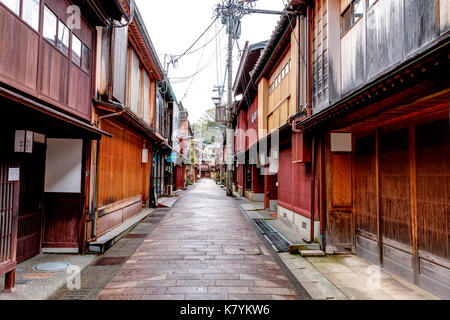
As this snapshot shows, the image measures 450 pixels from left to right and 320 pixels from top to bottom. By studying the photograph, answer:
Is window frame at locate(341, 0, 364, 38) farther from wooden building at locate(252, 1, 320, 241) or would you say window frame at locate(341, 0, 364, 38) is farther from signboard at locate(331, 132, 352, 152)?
signboard at locate(331, 132, 352, 152)

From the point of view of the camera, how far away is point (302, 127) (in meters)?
8.48

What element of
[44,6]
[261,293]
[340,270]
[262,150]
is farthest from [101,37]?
[262,150]

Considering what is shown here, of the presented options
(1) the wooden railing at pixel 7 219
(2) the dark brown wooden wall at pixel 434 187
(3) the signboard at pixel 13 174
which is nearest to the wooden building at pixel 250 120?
(2) the dark brown wooden wall at pixel 434 187

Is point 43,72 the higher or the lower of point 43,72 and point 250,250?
the higher

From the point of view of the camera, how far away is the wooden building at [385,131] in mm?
4633

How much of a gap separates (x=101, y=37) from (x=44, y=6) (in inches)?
114

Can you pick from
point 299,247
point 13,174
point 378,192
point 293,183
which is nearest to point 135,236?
point 13,174

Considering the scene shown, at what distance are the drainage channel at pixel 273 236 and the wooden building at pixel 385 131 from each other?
1.43 m

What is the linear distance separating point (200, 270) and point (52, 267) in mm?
3610

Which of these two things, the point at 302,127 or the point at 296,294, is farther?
the point at 302,127

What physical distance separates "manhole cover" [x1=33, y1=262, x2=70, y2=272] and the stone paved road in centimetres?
143

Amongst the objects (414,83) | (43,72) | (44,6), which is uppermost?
(44,6)

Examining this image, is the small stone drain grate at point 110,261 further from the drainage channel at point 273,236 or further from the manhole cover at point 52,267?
the drainage channel at point 273,236

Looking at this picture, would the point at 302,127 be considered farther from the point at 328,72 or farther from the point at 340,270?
the point at 340,270
